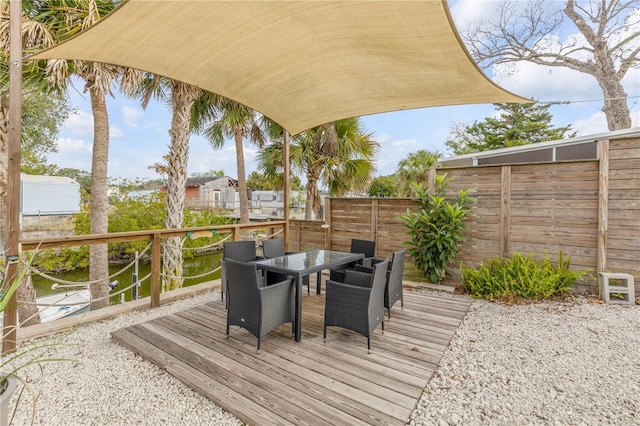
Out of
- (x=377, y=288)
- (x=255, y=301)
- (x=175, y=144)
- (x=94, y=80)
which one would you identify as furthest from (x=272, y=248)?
(x=94, y=80)

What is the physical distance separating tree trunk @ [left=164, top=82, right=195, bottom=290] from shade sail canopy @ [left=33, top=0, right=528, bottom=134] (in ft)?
9.89

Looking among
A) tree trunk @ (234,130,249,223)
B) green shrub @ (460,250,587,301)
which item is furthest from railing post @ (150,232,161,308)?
tree trunk @ (234,130,249,223)

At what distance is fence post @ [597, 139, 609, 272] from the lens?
4.30m

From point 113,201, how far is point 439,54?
1310cm

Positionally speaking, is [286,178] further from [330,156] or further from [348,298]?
[348,298]

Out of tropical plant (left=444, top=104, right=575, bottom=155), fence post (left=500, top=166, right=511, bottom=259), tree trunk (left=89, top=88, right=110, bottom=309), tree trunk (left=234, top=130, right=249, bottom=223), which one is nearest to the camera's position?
fence post (left=500, top=166, right=511, bottom=259)

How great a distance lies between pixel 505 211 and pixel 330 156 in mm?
4692

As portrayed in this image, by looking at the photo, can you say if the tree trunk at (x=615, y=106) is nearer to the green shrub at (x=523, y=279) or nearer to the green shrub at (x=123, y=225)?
the green shrub at (x=523, y=279)

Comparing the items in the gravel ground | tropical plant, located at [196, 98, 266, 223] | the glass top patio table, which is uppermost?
tropical plant, located at [196, 98, 266, 223]

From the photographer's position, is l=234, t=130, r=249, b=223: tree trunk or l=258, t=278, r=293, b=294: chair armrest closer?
l=258, t=278, r=293, b=294: chair armrest

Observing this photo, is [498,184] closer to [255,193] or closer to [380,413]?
[380,413]

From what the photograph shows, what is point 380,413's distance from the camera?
196 cm

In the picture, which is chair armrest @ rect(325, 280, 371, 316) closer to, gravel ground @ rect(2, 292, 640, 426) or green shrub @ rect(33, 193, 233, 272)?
gravel ground @ rect(2, 292, 640, 426)

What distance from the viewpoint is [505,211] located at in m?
4.91
